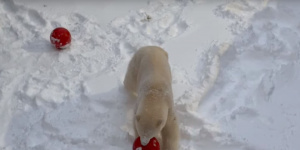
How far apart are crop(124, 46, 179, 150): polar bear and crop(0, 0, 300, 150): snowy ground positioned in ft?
0.54

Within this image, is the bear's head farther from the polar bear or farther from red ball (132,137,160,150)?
red ball (132,137,160,150)

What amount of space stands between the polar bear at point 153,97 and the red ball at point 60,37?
26.9 inches

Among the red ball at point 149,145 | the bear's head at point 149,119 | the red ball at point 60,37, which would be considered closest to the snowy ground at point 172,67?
the red ball at point 60,37

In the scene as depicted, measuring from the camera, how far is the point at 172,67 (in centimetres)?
287

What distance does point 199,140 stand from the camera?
2398mm

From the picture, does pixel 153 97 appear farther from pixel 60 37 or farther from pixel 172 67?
pixel 60 37

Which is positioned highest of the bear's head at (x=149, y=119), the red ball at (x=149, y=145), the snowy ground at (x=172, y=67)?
the snowy ground at (x=172, y=67)

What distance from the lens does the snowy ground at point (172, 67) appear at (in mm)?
2445

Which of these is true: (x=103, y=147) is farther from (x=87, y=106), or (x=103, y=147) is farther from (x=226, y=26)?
(x=226, y=26)

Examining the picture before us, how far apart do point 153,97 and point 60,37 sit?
122 cm

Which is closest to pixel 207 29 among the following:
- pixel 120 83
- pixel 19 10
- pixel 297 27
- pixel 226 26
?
pixel 226 26

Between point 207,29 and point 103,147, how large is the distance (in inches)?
54.2

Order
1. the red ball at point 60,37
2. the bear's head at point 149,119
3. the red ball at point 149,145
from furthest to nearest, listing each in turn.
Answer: the red ball at point 60,37, the red ball at point 149,145, the bear's head at point 149,119

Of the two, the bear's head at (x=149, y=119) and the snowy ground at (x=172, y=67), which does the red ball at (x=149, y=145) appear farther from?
the snowy ground at (x=172, y=67)
